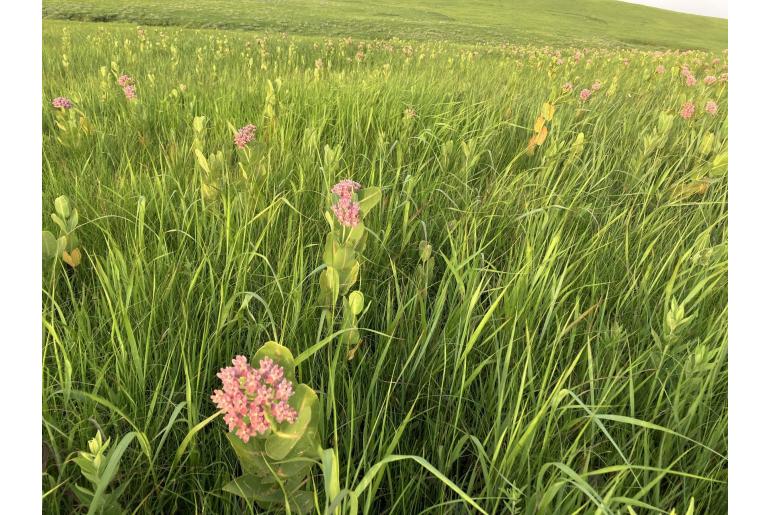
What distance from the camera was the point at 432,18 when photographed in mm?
16766

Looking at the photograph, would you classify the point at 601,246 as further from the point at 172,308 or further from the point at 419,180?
the point at 172,308

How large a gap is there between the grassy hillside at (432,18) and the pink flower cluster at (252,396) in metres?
8.89

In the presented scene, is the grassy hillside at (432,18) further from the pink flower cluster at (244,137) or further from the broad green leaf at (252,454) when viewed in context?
the broad green leaf at (252,454)

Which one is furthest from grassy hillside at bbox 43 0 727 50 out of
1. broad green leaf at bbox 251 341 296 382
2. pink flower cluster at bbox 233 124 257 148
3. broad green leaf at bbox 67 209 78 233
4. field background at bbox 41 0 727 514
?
broad green leaf at bbox 251 341 296 382

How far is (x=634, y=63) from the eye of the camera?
5.17 meters

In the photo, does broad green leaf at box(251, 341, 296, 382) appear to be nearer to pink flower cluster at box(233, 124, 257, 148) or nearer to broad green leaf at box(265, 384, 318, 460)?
broad green leaf at box(265, 384, 318, 460)

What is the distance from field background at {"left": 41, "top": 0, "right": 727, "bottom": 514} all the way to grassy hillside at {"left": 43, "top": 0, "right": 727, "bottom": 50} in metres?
7.27

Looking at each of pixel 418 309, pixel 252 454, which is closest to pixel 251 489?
pixel 252 454

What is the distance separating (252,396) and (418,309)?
0.64 metres

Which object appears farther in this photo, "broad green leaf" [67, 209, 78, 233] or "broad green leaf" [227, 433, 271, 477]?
"broad green leaf" [67, 209, 78, 233]

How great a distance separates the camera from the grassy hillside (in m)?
10.4

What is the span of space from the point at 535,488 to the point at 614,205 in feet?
3.93

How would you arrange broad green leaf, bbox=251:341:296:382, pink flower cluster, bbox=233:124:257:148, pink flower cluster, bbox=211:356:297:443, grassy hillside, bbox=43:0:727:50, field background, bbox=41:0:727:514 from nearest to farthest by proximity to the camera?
pink flower cluster, bbox=211:356:297:443 < broad green leaf, bbox=251:341:296:382 < field background, bbox=41:0:727:514 < pink flower cluster, bbox=233:124:257:148 < grassy hillside, bbox=43:0:727:50

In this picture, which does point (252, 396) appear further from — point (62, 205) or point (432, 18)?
point (432, 18)
